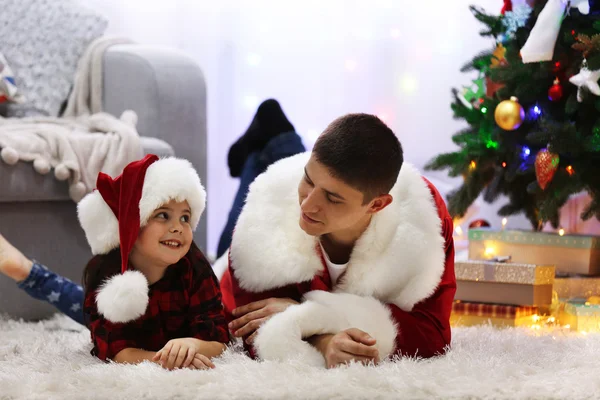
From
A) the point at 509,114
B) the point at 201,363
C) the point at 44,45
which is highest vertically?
the point at 44,45

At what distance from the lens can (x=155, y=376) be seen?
3.77ft

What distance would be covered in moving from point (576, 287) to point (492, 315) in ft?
0.91

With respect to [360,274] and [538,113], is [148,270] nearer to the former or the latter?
[360,274]

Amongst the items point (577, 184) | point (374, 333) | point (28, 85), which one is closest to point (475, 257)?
point (577, 184)

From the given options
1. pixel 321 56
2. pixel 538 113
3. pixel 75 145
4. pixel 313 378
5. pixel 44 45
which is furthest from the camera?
pixel 321 56

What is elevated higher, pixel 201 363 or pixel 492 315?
pixel 201 363

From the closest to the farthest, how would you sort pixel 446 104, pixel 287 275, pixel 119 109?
pixel 287 275, pixel 119 109, pixel 446 104

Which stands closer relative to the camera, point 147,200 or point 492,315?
point 147,200

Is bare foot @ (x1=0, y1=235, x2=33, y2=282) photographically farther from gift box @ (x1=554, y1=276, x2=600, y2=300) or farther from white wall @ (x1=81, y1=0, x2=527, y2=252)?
white wall @ (x1=81, y1=0, x2=527, y2=252)

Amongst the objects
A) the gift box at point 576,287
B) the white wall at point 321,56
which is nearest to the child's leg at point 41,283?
the gift box at point 576,287

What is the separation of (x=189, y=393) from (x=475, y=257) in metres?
1.17

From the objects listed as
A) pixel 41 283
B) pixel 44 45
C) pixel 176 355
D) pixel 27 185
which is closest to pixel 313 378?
pixel 176 355

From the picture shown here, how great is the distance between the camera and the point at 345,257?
143 centimetres

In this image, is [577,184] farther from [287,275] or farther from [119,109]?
[119,109]
